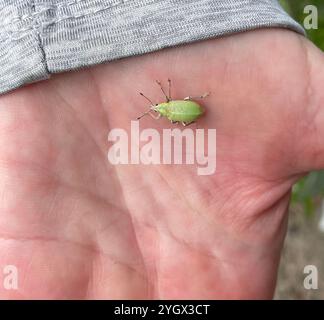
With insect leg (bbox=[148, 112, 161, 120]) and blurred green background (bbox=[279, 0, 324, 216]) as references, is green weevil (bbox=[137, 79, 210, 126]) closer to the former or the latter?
insect leg (bbox=[148, 112, 161, 120])

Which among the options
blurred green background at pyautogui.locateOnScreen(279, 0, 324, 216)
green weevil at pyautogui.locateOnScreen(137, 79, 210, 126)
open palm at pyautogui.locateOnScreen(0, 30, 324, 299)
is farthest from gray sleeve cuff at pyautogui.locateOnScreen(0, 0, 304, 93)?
blurred green background at pyautogui.locateOnScreen(279, 0, 324, 216)

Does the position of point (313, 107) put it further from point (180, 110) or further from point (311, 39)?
point (311, 39)

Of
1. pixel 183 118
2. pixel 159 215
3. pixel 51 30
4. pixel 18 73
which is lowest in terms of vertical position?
pixel 159 215

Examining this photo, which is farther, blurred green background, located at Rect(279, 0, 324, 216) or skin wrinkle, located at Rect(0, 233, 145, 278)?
blurred green background, located at Rect(279, 0, 324, 216)

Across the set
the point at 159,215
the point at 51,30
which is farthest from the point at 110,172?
the point at 51,30

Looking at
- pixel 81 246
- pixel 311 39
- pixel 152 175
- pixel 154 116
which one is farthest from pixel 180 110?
pixel 311 39

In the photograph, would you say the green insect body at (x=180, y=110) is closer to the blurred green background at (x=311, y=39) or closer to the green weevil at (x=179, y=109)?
the green weevil at (x=179, y=109)
